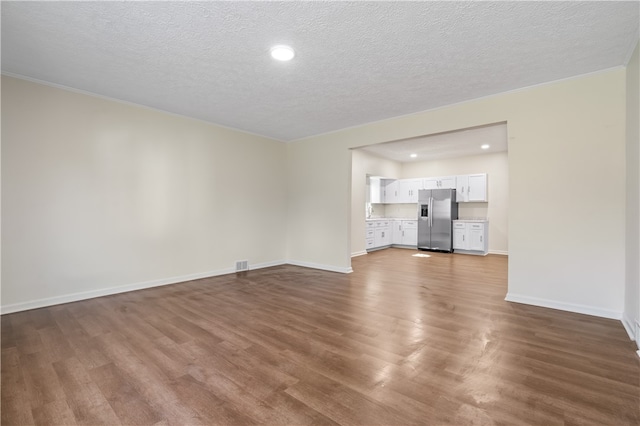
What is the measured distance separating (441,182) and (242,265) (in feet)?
20.1

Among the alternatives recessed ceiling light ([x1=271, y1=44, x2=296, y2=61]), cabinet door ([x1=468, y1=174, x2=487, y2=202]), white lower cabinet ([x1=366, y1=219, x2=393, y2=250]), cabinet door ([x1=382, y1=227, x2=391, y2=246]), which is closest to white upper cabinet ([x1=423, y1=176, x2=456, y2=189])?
cabinet door ([x1=468, y1=174, x2=487, y2=202])

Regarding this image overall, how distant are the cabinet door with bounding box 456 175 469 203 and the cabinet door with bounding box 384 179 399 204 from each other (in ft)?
5.79

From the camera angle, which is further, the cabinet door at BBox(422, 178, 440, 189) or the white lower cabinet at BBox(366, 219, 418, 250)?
the cabinet door at BBox(422, 178, 440, 189)

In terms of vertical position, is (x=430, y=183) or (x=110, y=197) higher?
(x=430, y=183)

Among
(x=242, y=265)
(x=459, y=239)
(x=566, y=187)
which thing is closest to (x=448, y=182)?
(x=459, y=239)

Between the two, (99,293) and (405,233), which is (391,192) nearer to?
(405,233)

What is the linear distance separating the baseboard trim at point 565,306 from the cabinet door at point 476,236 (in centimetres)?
422

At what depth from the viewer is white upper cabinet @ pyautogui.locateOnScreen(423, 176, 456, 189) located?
27.4ft

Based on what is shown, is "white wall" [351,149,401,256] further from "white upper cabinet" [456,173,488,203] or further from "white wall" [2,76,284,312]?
"white wall" [2,76,284,312]

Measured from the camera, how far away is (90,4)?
7.14 ft

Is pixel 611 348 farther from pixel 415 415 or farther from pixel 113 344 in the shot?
pixel 113 344

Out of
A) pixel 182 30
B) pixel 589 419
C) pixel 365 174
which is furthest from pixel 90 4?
pixel 365 174

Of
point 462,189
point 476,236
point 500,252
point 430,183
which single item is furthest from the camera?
point 430,183

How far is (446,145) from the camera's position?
6.88 metres
